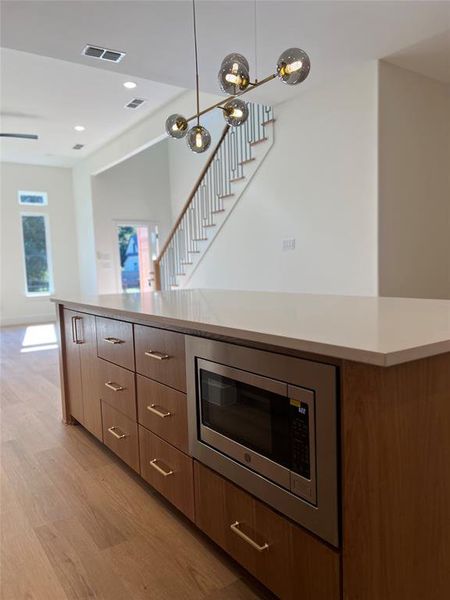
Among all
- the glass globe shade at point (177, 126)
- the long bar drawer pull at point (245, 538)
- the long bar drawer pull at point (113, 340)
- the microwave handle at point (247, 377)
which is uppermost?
the glass globe shade at point (177, 126)

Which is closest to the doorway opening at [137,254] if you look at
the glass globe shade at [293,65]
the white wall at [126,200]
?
the white wall at [126,200]

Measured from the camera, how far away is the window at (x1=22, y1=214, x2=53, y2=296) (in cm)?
873

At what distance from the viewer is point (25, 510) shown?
190 centimetres

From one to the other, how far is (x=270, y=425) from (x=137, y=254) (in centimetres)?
826

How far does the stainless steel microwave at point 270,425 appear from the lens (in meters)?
1.01

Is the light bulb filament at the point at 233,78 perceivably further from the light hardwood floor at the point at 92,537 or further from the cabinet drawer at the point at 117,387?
the light hardwood floor at the point at 92,537

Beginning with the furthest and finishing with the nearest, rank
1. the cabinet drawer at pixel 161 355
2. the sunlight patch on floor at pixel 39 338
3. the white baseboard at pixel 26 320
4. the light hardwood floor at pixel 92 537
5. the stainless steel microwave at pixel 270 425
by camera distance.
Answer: the white baseboard at pixel 26 320, the sunlight patch on floor at pixel 39 338, the cabinet drawer at pixel 161 355, the light hardwood floor at pixel 92 537, the stainless steel microwave at pixel 270 425

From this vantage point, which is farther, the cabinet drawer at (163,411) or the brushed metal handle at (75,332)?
the brushed metal handle at (75,332)

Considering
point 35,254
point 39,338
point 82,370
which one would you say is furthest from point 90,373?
point 35,254

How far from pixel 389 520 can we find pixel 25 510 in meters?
1.66

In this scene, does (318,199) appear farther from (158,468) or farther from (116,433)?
(158,468)

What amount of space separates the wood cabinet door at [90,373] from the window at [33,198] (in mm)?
7169

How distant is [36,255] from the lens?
888 centimetres

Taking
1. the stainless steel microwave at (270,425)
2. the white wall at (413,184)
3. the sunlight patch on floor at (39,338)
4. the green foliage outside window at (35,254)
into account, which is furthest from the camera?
the green foliage outside window at (35,254)
